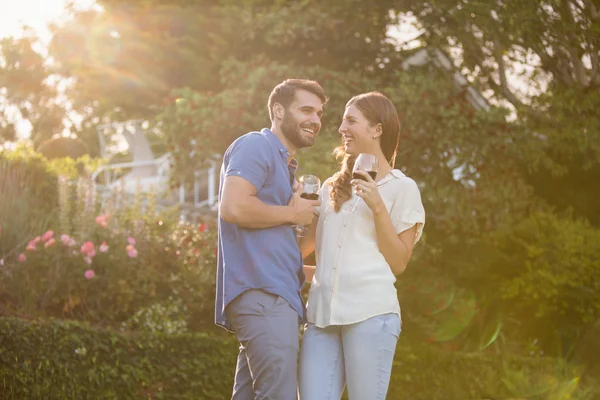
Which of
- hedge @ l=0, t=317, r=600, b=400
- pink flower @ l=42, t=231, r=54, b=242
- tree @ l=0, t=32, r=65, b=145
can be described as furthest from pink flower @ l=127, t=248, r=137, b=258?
tree @ l=0, t=32, r=65, b=145

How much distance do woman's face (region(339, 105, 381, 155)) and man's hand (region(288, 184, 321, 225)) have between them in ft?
1.32

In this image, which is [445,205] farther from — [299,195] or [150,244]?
[299,195]

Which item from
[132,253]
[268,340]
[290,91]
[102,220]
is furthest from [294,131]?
[102,220]

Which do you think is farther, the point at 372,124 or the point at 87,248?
the point at 87,248

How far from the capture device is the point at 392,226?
146 inches

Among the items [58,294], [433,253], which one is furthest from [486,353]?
[58,294]

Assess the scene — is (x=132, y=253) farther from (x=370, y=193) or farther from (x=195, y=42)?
(x=195, y=42)

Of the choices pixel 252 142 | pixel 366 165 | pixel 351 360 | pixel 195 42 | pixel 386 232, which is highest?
pixel 195 42

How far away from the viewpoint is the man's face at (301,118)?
12.5 ft

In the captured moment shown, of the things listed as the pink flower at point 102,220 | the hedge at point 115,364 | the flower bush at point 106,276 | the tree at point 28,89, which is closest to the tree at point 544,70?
the hedge at point 115,364

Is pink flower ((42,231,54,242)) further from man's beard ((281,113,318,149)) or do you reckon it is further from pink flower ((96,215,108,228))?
man's beard ((281,113,318,149))

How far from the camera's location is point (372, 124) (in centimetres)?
397

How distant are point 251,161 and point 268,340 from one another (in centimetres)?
75

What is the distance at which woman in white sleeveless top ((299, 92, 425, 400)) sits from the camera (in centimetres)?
366
